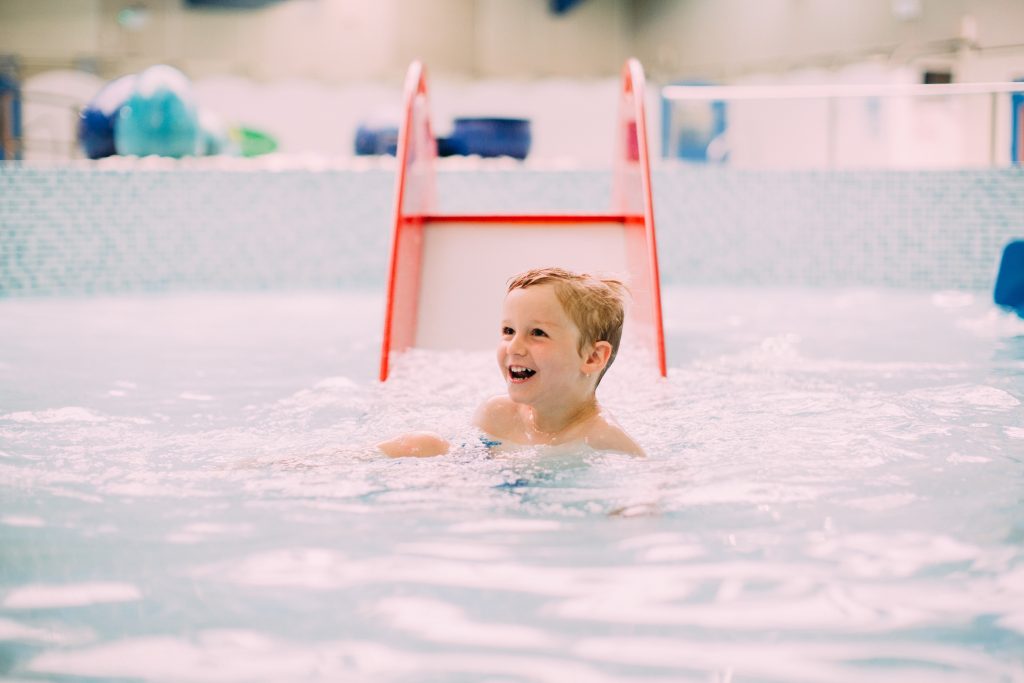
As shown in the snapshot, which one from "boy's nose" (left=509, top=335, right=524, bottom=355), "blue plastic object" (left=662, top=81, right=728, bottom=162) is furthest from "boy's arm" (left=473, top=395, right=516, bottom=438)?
"blue plastic object" (left=662, top=81, right=728, bottom=162)

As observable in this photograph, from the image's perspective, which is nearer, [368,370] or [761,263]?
[368,370]

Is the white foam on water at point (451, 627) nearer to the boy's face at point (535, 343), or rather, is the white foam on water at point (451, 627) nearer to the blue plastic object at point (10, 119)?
the boy's face at point (535, 343)

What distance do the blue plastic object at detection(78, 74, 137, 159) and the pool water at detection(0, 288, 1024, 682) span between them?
3865 mm

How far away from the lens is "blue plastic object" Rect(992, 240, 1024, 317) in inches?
207

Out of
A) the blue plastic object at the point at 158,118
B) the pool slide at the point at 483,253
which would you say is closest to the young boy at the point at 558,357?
the pool slide at the point at 483,253

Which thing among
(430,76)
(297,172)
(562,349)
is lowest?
(562,349)

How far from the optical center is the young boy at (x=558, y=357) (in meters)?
2.26

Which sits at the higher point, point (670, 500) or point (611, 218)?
point (611, 218)

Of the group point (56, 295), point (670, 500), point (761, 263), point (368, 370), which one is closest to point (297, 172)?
point (56, 295)

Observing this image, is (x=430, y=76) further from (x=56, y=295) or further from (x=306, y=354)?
(x=306, y=354)

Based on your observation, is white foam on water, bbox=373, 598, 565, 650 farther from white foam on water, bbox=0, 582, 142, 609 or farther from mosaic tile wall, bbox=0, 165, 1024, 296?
mosaic tile wall, bbox=0, 165, 1024, 296

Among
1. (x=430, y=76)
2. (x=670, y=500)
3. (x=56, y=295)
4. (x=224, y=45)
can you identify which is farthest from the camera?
(x=430, y=76)

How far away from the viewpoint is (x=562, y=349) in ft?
7.45

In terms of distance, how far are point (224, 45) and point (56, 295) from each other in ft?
18.5
